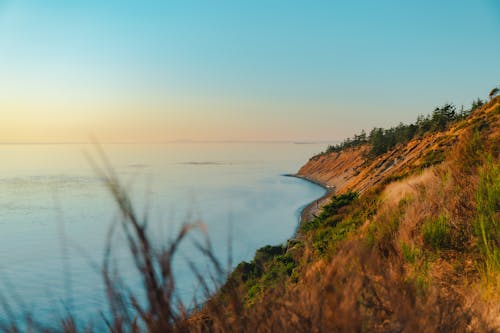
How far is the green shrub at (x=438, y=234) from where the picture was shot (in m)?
5.59

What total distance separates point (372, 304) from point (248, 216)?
6750cm

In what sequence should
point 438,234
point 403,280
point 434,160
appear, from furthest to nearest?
1. point 434,160
2. point 438,234
3. point 403,280

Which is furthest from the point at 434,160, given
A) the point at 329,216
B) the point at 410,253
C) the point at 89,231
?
the point at 89,231

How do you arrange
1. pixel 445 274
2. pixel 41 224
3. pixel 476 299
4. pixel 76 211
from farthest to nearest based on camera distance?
pixel 76 211 → pixel 41 224 → pixel 445 274 → pixel 476 299

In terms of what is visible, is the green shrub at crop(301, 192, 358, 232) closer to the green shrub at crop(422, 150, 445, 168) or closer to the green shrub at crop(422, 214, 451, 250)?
the green shrub at crop(422, 150, 445, 168)

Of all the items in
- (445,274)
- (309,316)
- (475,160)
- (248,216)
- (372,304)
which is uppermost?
(475,160)

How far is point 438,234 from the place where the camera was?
561cm

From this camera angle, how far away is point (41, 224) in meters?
60.3

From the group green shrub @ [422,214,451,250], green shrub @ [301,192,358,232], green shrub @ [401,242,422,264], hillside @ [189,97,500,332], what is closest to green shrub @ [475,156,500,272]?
hillside @ [189,97,500,332]

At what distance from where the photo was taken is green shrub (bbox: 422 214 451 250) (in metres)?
5.59

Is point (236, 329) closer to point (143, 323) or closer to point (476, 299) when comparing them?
point (143, 323)

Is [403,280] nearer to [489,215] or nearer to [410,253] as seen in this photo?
[410,253]

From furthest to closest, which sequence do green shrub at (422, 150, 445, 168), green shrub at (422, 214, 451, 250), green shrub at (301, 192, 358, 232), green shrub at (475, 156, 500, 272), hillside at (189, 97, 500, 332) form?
green shrub at (422, 150, 445, 168), green shrub at (301, 192, 358, 232), green shrub at (422, 214, 451, 250), green shrub at (475, 156, 500, 272), hillside at (189, 97, 500, 332)

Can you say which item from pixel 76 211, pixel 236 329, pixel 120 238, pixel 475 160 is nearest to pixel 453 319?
pixel 236 329
